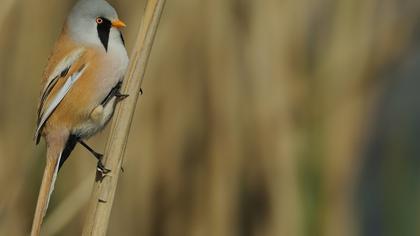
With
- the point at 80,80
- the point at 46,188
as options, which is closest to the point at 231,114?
the point at 80,80

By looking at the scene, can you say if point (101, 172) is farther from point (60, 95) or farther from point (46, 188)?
point (60, 95)

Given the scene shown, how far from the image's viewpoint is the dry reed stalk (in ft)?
5.27

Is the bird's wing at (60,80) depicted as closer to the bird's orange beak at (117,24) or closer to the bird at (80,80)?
the bird at (80,80)

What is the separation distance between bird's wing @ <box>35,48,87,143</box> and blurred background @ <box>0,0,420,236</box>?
33 cm

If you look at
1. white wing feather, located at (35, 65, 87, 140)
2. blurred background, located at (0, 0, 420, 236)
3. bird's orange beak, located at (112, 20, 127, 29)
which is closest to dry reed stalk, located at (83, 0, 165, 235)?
bird's orange beak, located at (112, 20, 127, 29)

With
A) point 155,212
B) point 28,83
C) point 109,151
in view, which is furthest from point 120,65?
point 155,212

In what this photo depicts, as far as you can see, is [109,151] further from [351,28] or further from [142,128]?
[351,28]

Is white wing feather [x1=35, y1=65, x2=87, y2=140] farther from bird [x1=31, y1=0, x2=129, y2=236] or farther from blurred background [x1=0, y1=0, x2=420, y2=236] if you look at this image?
blurred background [x1=0, y1=0, x2=420, y2=236]


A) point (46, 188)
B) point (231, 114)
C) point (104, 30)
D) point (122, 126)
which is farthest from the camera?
point (231, 114)

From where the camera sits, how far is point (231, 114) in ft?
7.99

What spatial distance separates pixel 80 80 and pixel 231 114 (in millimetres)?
539

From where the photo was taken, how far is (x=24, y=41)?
91.4 inches

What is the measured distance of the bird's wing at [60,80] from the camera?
2.03 meters

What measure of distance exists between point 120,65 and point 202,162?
0.60 m
